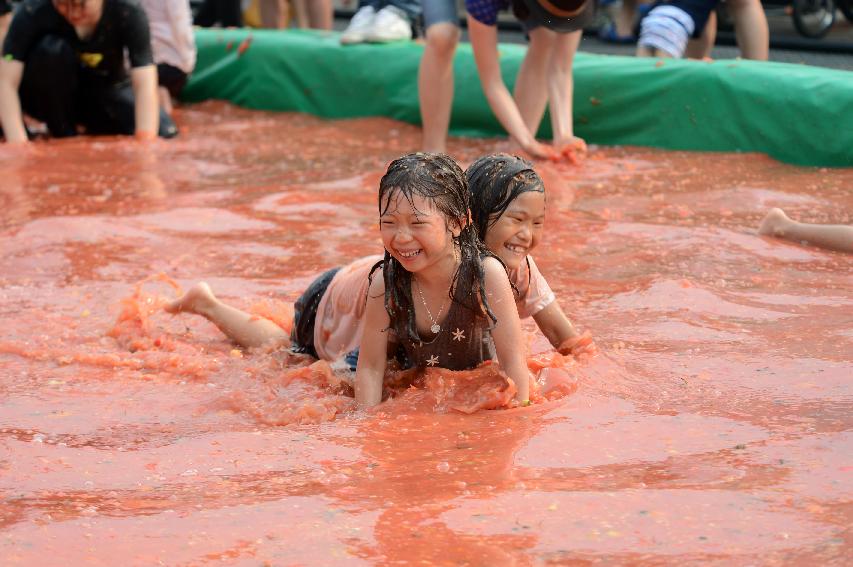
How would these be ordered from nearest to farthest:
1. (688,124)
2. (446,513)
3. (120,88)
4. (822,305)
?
(446,513) < (822,305) < (688,124) < (120,88)

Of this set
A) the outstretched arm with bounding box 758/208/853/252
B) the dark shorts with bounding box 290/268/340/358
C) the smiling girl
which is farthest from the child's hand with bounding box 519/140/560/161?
the smiling girl

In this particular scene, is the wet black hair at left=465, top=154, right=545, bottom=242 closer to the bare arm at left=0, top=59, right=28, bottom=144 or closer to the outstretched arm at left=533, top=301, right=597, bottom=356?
the outstretched arm at left=533, top=301, right=597, bottom=356

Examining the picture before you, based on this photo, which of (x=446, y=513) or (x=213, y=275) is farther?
(x=213, y=275)

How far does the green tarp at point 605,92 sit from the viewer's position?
19.8ft

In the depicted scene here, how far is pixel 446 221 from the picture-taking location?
9.47 feet

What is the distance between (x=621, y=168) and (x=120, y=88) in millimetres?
3134

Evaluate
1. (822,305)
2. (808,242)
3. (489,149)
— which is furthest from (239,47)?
(822,305)

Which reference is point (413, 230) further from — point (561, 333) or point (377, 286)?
point (561, 333)

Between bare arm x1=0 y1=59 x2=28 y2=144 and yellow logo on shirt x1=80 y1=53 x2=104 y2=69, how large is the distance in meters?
0.35

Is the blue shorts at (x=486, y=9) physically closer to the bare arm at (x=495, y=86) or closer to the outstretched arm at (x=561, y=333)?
the bare arm at (x=495, y=86)

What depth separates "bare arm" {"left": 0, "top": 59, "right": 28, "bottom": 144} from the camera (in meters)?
6.86

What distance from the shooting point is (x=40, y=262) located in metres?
4.59

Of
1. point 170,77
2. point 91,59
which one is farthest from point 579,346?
point 170,77

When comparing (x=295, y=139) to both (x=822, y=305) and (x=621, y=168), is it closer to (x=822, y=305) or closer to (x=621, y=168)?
(x=621, y=168)
